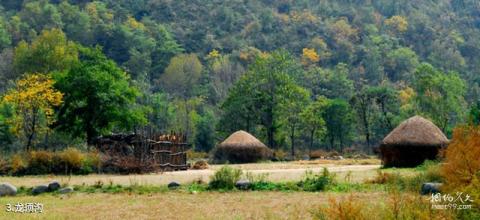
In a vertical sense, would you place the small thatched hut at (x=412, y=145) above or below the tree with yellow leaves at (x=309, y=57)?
below

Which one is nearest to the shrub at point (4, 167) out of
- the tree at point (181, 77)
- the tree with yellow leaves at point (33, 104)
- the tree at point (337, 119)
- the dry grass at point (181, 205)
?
the tree with yellow leaves at point (33, 104)

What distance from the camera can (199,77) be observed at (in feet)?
304

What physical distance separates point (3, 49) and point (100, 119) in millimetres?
62535

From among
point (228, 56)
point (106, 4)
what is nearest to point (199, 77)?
point (228, 56)

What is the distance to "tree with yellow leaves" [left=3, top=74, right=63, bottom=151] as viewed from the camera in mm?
36366

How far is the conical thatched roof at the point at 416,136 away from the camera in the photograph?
27.0 m

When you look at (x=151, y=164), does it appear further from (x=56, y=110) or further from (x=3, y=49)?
(x=3, y=49)

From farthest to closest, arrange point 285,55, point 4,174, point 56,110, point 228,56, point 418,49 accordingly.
→ point 418,49, point 228,56, point 285,55, point 56,110, point 4,174

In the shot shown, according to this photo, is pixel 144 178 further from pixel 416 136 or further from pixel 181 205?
pixel 416 136

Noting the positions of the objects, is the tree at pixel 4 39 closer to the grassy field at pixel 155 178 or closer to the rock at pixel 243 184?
the grassy field at pixel 155 178

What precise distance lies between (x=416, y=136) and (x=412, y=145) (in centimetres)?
48

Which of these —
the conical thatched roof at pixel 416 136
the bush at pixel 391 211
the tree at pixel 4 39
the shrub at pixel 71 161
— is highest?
the tree at pixel 4 39

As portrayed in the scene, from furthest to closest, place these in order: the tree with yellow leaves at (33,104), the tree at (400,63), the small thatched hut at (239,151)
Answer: the tree at (400,63) → the small thatched hut at (239,151) → the tree with yellow leaves at (33,104)

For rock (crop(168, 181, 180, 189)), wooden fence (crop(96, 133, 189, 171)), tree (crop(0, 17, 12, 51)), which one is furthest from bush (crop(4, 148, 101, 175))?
tree (crop(0, 17, 12, 51))
